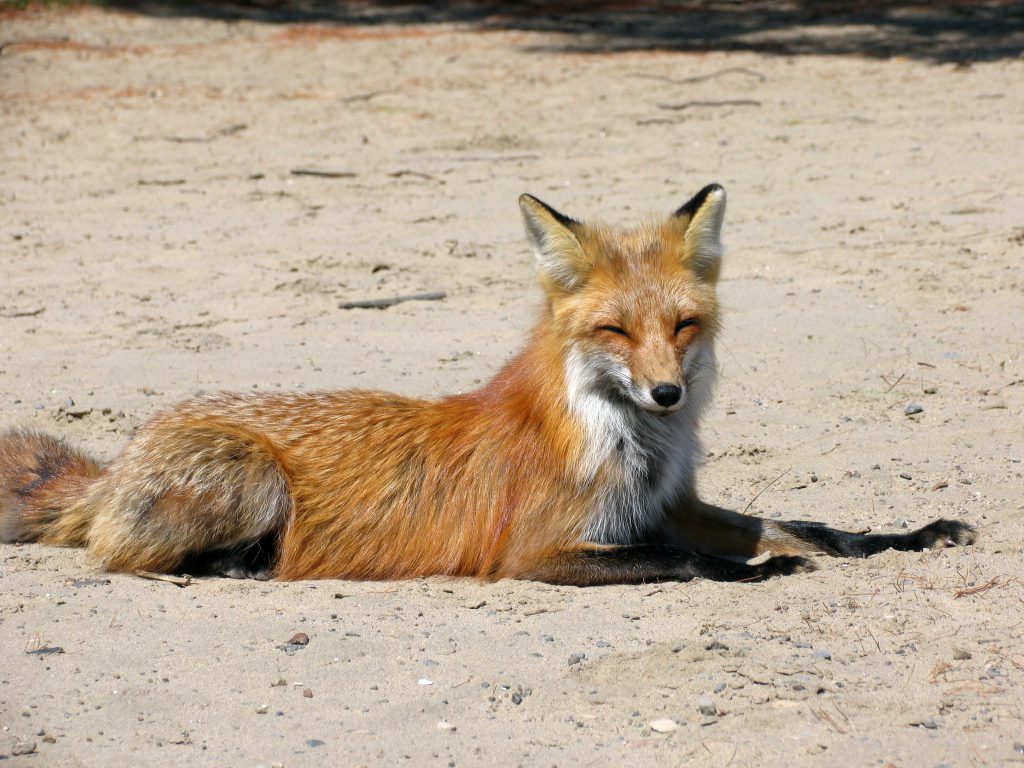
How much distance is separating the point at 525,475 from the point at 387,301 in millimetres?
4148

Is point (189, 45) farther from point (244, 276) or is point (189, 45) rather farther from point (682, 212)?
point (682, 212)

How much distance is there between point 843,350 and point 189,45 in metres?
13.3

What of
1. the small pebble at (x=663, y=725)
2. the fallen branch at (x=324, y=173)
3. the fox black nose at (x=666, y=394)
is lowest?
the small pebble at (x=663, y=725)

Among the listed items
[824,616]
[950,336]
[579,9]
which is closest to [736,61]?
[579,9]

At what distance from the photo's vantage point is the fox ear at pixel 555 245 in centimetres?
579

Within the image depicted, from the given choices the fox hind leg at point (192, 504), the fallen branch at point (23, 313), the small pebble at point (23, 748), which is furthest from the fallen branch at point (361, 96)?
the small pebble at point (23, 748)

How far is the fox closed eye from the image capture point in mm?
5613

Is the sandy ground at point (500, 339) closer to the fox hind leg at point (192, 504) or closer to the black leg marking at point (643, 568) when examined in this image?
the black leg marking at point (643, 568)

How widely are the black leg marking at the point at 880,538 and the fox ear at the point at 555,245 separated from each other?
1635 mm

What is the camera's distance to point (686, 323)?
5.65m

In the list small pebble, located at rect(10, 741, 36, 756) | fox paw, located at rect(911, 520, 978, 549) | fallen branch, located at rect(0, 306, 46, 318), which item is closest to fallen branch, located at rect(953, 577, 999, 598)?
fox paw, located at rect(911, 520, 978, 549)

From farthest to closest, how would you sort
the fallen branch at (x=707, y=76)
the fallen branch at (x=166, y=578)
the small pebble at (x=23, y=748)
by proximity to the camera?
the fallen branch at (x=707, y=76), the fallen branch at (x=166, y=578), the small pebble at (x=23, y=748)

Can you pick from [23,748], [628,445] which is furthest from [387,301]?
[23,748]

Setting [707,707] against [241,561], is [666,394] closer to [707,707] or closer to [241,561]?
[707,707]
